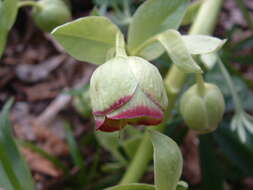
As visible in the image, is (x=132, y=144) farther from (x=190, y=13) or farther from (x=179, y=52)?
(x=179, y=52)

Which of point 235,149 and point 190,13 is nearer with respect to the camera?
point 190,13

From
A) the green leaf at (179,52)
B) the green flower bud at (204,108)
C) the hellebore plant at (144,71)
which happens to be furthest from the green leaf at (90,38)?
the green flower bud at (204,108)

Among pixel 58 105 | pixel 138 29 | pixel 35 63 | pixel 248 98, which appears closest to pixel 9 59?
pixel 35 63

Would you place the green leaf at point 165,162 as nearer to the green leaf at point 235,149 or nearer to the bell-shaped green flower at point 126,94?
the bell-shaped green flower at point 126,94

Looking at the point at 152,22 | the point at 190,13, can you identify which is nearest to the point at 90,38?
the point at 152,22

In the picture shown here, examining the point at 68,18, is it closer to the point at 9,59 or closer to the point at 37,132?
the point at 37,132
